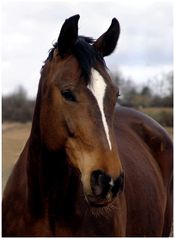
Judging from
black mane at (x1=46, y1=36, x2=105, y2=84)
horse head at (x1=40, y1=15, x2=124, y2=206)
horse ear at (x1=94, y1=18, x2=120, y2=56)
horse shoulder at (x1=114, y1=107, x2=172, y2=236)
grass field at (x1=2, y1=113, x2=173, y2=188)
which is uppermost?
horse ear at (x1=94, y1=18, x2=120, y2=56)

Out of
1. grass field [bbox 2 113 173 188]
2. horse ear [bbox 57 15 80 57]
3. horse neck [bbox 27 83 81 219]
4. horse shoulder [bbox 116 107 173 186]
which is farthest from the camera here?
grass field [bbox 2 113 173 188]

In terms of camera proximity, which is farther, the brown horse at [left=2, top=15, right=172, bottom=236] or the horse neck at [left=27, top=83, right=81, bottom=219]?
the horse neck at [left=27, top=83, right=81, bottom=219]

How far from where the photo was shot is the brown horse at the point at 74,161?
8.65ft

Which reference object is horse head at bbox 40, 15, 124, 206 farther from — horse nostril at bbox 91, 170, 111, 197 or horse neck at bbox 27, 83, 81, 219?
horse neck at bbox 27, 83, 81, 219

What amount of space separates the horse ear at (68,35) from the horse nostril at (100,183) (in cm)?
90

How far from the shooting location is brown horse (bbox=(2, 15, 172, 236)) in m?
2.64

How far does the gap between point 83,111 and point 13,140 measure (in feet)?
54.4

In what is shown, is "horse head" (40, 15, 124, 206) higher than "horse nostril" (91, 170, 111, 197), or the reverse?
"horse head" (40, 15, 124, 206)

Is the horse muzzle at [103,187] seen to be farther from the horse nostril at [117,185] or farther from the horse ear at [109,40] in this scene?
the horse ear at [109,40]

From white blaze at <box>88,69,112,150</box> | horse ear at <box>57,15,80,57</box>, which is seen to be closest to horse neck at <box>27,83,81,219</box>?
horse ear at <box>57,15,80,57</box>

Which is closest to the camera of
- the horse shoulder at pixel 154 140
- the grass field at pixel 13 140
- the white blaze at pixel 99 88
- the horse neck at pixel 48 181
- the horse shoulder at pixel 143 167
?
the white blaze at pixel 99 88

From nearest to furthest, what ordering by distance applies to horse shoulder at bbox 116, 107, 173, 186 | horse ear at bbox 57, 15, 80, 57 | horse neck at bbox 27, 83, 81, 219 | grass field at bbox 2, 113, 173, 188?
horse ear at bbox 57, 15, 80, 57 → horse neck at bbox 27, 83, 81, 219 → horse shoulder at bbox 116, 107, 173, 186 → grass field at bbox 2, 113, 173, 188

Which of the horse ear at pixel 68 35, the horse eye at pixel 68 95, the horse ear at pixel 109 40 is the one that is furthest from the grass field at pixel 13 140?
the horse eye at pixel 68 95

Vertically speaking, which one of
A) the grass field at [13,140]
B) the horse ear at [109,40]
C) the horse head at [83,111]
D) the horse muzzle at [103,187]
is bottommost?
the grass field at [13,140]
